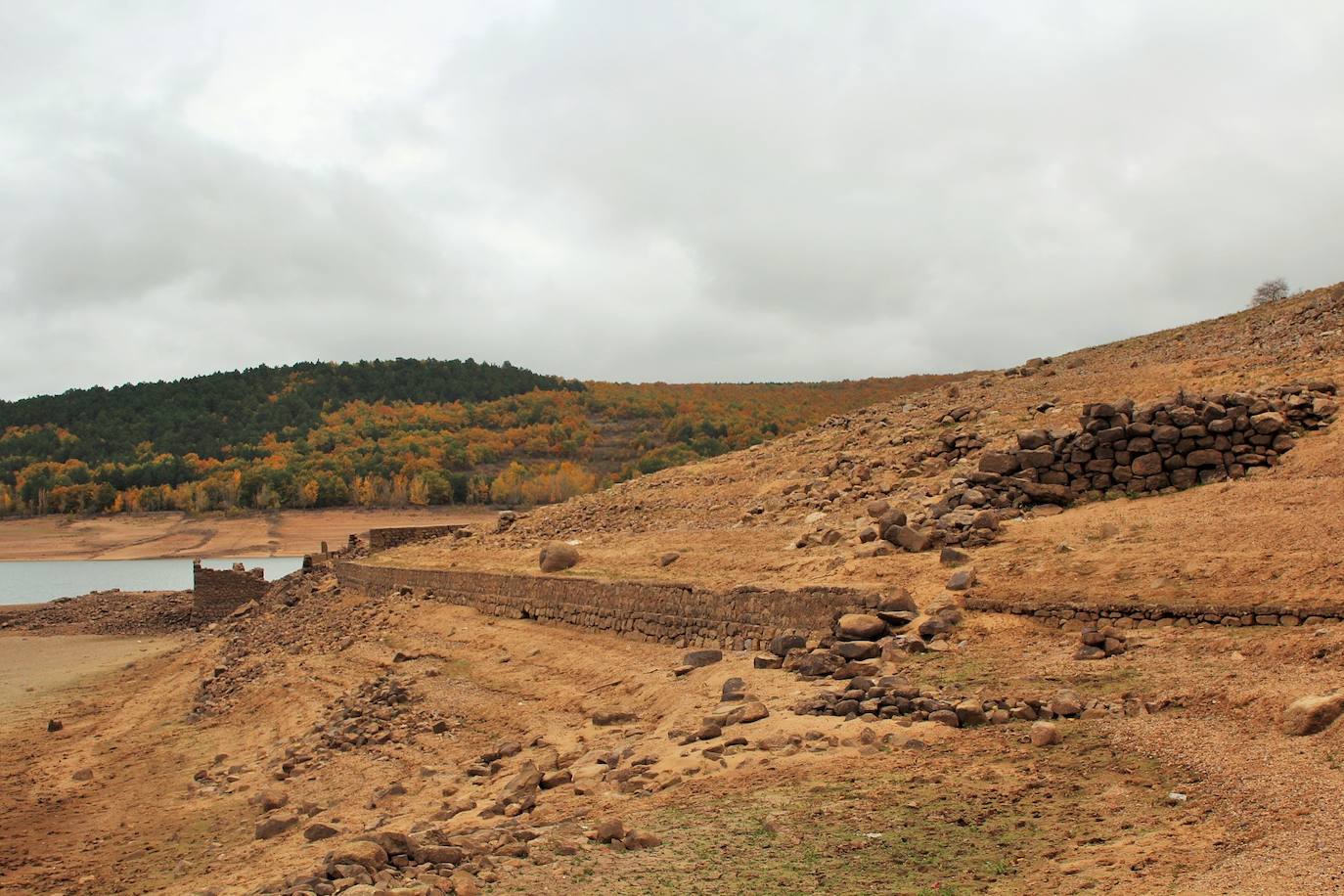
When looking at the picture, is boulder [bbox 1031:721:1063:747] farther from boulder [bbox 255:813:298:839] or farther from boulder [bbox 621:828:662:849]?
boulder [bbox 255:813:298:839]

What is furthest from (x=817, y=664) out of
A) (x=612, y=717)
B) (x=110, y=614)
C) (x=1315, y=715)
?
(x=110, y=614)

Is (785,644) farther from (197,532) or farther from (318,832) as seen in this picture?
(197,532)

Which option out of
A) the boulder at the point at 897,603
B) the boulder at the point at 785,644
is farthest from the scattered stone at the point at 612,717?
the boulder at the point at 897,603

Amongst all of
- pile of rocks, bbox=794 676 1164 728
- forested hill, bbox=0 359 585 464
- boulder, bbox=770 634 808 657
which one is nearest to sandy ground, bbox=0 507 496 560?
forested hill, bbox=0 359 585 464

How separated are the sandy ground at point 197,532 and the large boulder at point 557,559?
175ft

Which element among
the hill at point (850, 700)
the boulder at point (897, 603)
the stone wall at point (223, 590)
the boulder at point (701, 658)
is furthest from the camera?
the stone wall at point (223, 590)

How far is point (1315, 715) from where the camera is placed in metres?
7.32

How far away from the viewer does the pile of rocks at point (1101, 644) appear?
10.0 m

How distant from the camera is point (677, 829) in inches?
306

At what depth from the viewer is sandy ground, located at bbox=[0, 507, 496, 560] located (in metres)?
75.2

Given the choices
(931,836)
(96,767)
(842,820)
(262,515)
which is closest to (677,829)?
(842,820)

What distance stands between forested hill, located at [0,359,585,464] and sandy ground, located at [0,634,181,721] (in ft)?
224

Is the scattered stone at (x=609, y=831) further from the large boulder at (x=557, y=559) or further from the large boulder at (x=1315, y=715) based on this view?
the large boulder at (x=557, y=559)

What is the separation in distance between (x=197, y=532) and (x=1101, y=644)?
79.7 metres
